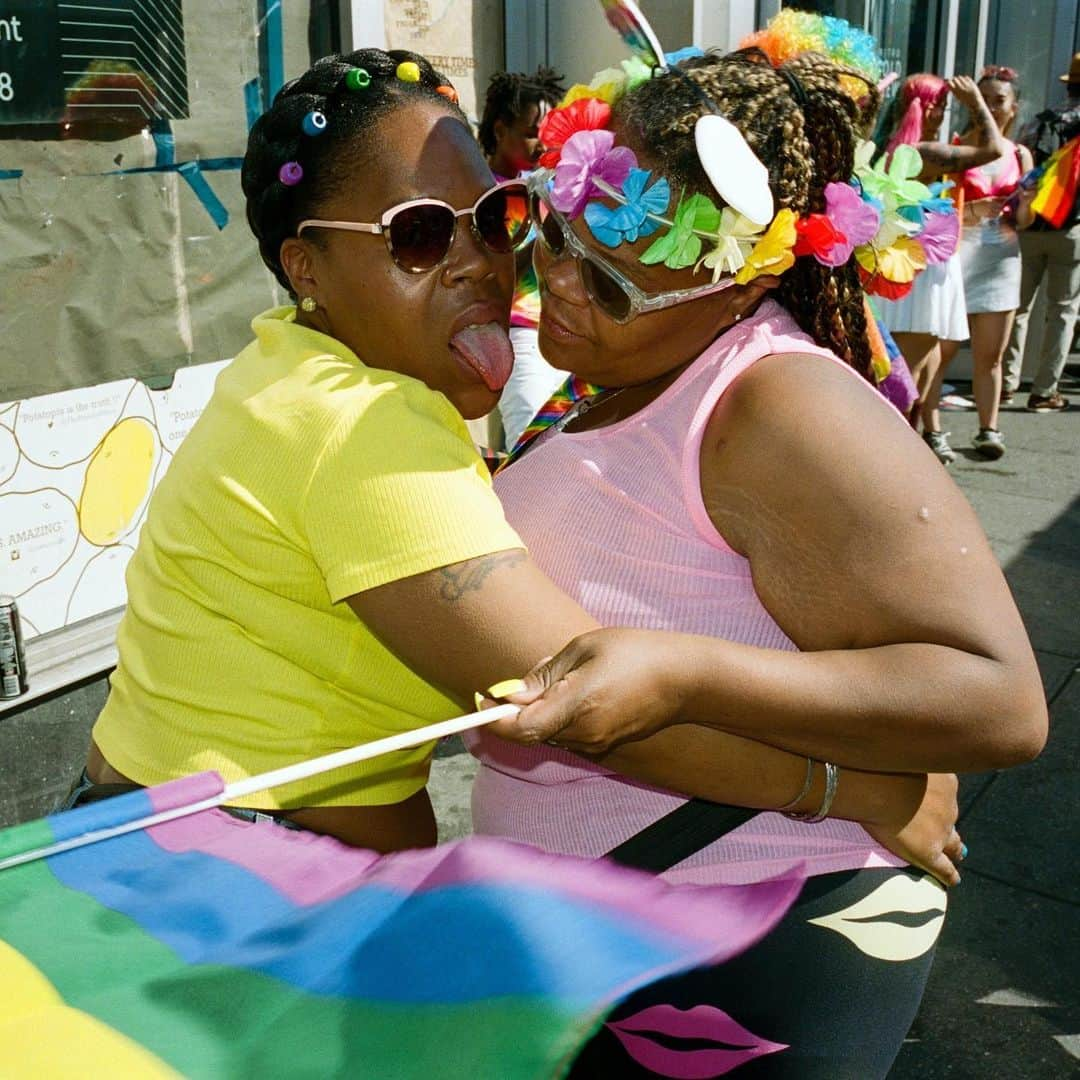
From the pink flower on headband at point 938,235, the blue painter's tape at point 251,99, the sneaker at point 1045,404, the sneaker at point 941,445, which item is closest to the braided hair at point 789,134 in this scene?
the pink flower on headband at point 938,235

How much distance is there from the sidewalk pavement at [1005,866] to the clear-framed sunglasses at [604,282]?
7.45 ft

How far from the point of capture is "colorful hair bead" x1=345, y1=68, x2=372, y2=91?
5.84 ft

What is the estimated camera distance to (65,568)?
458 cm

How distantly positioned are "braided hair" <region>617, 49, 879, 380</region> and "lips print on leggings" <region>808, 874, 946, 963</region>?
74cm

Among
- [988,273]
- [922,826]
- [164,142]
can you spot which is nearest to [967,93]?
[988,273]

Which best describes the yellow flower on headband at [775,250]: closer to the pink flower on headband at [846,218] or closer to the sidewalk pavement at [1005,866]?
the pink flower on headband at [846,218]

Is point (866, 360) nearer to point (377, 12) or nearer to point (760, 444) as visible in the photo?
point (760, 444)

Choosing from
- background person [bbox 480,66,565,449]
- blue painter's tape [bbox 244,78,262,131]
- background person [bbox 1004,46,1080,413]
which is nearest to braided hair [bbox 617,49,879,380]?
background person [bbox 480,66,565,449]

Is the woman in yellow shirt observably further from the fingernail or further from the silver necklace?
the silver necklace

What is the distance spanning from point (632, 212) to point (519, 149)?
3.60 m

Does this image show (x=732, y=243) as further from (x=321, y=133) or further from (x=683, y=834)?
(x=683, y=834)

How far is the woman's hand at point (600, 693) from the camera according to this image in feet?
4.30

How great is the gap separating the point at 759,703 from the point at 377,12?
4477 millimetres

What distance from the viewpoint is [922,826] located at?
1.73m
